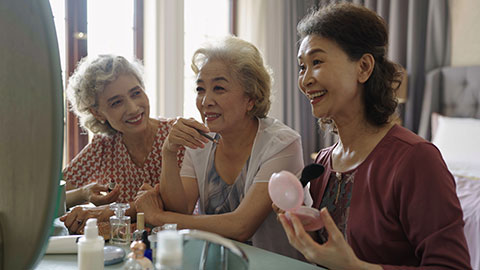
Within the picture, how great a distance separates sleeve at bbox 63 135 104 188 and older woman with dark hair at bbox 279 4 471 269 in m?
1.09

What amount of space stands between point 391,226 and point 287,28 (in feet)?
11.8

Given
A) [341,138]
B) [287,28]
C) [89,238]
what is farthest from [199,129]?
[287,28]

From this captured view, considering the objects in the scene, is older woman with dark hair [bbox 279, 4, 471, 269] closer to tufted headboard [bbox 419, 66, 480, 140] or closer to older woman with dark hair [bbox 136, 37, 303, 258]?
older woman with dark hair [bbox 136, 37, 303, 258]

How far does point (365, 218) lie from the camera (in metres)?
1.04

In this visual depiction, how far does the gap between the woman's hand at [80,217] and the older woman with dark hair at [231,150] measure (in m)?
0.11

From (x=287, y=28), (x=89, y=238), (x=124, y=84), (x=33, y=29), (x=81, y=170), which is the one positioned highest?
(x=287, y=28)

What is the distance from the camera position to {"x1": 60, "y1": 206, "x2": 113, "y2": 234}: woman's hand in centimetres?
123

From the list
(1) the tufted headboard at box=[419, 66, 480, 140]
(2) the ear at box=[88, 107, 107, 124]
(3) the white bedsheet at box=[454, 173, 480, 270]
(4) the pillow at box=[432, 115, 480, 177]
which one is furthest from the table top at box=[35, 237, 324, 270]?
(1) the tufted headboard at box=[419, 66, 480, 140]

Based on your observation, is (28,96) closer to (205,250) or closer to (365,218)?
(205,250)

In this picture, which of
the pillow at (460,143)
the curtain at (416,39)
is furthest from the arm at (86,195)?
the curtain at (416,39)

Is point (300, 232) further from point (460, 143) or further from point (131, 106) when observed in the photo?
point (460, 143)

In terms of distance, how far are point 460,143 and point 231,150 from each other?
2056 millimetres

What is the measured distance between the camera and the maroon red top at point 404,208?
892 mm

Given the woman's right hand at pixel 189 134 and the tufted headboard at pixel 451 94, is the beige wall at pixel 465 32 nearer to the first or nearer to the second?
the tufted headboard at pixel 451 94
